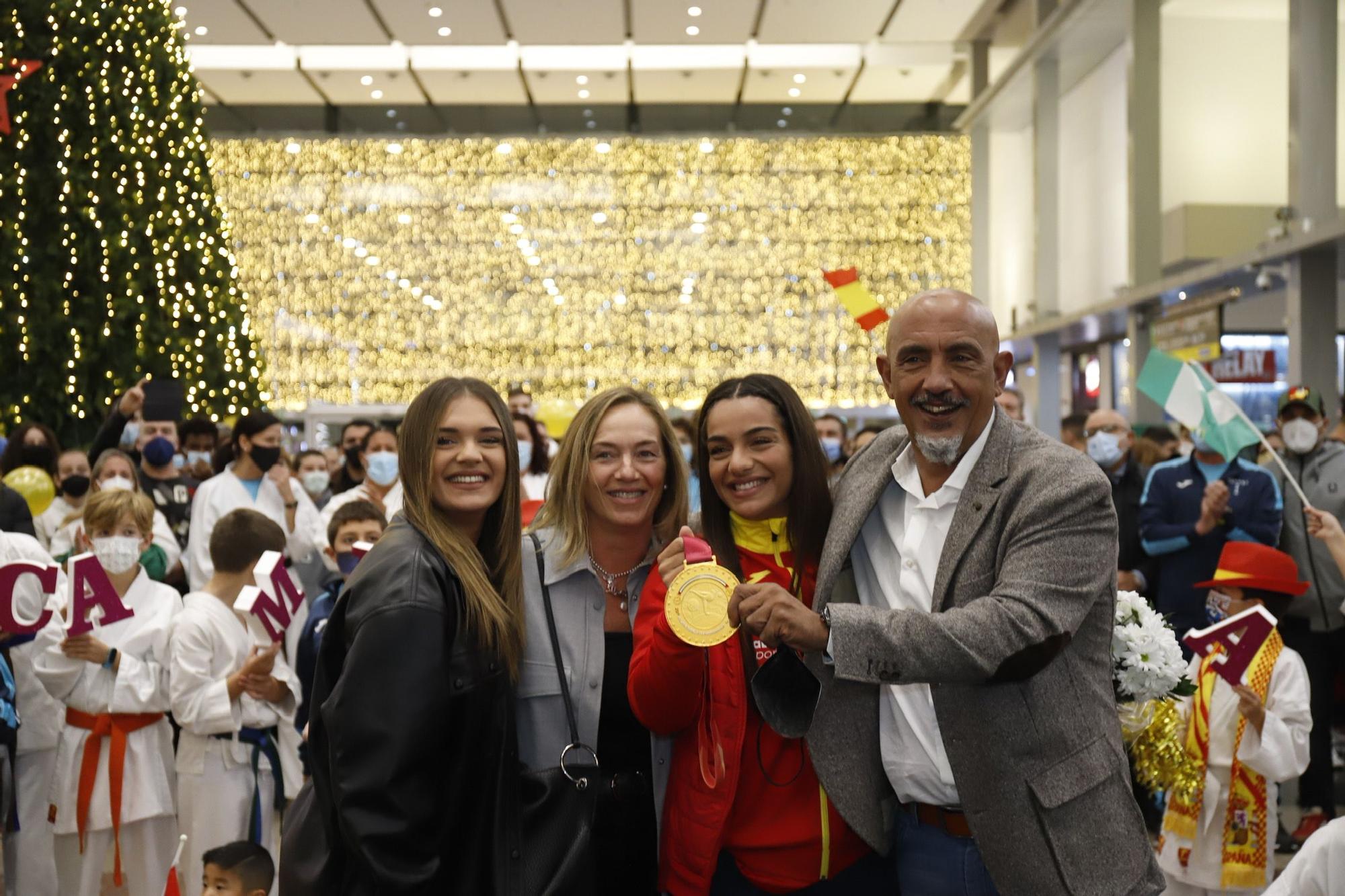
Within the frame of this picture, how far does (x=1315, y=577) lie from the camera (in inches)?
272

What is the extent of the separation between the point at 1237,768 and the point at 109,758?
4.03 m

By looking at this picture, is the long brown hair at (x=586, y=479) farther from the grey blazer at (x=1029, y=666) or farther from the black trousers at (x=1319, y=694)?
the black trousers at (x=1319, y=694)

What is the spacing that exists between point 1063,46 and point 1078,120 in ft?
5.36

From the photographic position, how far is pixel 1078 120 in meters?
18.4

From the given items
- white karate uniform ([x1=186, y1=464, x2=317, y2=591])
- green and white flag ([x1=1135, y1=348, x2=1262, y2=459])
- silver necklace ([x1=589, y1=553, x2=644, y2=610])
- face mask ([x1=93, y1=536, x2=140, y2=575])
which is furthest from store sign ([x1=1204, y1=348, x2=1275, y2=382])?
silver necklace ([x1=589, y1=553, x2=644, y2=610])

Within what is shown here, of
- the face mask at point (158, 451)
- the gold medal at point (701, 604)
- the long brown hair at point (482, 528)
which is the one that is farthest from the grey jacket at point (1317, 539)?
the face mask at point (158, 451)

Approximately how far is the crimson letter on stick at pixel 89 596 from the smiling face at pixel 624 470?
214 cm

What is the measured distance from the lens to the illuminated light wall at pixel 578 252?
2209cm

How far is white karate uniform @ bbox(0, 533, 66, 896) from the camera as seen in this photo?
15.5 feet

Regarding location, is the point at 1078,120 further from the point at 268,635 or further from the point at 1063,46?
the point at 268,635

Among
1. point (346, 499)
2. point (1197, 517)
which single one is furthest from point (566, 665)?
point (1197, 517)

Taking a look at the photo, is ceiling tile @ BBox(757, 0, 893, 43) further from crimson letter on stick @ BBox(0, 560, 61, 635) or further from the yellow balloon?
crimson letter on stick @ BBox(0, 560, 61, 635)

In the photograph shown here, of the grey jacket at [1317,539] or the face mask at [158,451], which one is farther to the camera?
the face mask at [158,451]

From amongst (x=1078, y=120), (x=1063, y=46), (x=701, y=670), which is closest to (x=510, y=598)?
(x=701, y=670)
